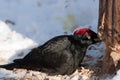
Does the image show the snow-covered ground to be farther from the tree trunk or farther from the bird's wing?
the tree trunk

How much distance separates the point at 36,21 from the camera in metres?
6.32

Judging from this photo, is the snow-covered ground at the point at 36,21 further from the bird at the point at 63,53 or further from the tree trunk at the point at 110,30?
the tree trunk at the point at 110,30

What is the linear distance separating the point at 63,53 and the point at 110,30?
653mm

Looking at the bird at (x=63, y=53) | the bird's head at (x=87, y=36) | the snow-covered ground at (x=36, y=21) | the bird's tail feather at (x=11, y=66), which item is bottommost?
the bird's tail feather at (x=11, y=66)

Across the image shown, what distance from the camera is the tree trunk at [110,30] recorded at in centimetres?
461

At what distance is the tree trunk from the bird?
251 millimetres

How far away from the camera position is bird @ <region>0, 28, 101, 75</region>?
5.06m

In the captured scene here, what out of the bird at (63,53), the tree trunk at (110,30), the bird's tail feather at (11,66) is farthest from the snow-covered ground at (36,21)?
the tree trunk at (110,30)

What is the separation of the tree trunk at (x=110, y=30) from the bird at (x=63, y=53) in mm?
251

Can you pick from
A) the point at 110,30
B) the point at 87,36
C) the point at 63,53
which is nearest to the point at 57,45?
the point at 63,53

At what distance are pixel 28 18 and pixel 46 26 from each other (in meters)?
0.34

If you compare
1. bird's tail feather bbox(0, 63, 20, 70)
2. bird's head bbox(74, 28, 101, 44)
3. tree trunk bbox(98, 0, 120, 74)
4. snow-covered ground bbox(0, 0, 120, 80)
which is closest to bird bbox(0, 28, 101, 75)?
bird's head bbox(74, 28, 101, 44)

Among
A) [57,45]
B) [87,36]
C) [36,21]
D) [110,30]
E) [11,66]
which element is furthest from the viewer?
[36,21]

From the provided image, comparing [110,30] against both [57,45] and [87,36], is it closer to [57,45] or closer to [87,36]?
[87,36]
